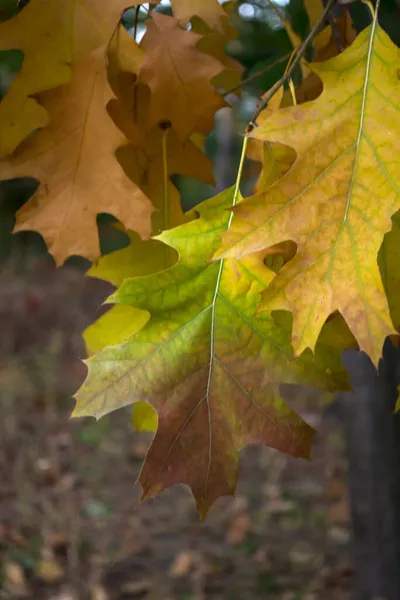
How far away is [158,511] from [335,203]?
9.24 ft

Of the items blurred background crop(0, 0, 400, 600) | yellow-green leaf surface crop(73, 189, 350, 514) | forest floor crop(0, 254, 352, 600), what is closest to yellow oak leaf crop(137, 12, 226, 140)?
yellow-green leaf surface crop(73, 189, 350, 514)

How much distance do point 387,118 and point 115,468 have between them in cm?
339

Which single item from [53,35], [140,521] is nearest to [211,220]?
[53,35]

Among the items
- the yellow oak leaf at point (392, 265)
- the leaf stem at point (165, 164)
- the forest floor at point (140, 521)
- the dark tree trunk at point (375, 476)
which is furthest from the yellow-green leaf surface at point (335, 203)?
the forest floor at point (140, 521)

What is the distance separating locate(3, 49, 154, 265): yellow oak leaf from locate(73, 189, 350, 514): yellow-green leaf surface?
84 mm

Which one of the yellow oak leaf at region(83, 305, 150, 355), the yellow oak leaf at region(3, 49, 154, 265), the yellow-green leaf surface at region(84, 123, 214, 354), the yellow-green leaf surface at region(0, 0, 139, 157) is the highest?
the yellow-green leaf surface at region(0, 0, 139, 157)

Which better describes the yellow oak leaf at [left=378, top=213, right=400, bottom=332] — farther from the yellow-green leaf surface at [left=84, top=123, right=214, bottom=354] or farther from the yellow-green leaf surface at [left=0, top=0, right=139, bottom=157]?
the yellow-green leaf surface at [left=0, top=0, right=139, bottom=157]

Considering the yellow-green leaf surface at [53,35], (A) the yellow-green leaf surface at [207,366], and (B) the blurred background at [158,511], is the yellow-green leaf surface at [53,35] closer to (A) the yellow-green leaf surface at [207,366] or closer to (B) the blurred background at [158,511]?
(B) the blurred background at [158,511]

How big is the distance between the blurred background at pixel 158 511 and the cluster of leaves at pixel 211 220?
0.66 ft

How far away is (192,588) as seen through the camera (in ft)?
8.40

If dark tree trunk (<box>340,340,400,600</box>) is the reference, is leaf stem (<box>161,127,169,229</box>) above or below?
above

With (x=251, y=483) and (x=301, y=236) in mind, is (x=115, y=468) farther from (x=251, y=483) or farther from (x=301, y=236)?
(x=301, y=236)

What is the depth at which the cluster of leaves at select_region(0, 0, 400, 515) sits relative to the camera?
2.40 feet

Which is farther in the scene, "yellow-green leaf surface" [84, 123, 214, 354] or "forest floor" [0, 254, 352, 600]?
"forest floor" [0, 254, 352, 600]
